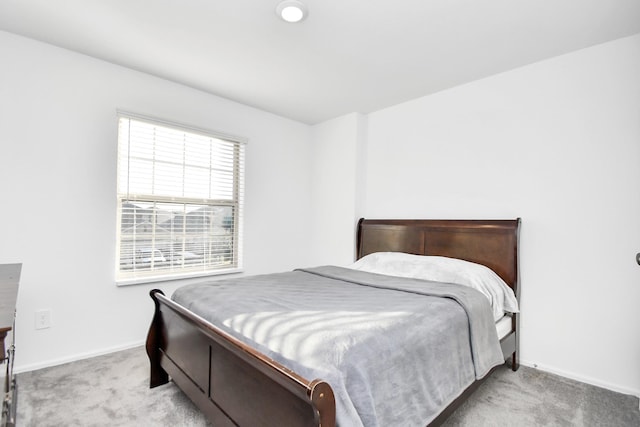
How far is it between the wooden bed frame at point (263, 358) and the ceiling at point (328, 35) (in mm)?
1314

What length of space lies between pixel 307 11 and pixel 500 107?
1807 millimetres

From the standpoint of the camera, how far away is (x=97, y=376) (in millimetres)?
2244

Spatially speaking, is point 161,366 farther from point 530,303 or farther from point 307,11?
point 530,303

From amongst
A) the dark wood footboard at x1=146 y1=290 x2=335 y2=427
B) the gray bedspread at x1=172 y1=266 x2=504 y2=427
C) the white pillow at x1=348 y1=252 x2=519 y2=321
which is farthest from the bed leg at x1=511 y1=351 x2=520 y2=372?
the dark wood footboard at x1=146 y1=290 x2=335 y2=427

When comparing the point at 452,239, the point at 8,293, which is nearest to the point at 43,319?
the point at 8,293

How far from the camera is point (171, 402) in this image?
1.93m

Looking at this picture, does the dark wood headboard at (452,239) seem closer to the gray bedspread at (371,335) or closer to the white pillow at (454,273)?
the white pillow at (454,273)

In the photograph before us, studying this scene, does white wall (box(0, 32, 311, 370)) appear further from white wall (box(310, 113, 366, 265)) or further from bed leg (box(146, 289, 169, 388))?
white wall (box(310, 113, 366, 265))

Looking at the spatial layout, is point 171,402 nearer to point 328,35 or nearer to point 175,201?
point 175,201

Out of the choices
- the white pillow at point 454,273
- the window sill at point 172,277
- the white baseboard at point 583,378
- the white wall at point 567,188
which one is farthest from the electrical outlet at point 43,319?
the white baseboard at point 583,378

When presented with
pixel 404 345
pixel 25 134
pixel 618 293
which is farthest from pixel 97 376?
pixel 618 293

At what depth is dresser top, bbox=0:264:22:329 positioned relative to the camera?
0.95 m

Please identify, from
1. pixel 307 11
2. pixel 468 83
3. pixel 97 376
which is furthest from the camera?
pixel 468 83

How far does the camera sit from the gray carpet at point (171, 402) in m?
1.78
